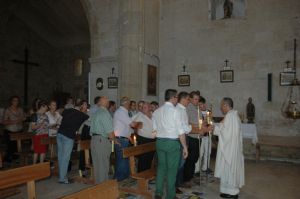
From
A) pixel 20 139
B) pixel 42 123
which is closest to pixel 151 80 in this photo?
pixel 20 139

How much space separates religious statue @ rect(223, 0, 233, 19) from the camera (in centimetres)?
1109

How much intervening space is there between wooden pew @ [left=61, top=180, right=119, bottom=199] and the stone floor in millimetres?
2492

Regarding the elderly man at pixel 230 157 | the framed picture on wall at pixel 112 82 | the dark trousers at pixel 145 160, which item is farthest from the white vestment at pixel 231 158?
the framed picture on wall at pixel 112 82

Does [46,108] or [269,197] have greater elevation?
[46,108]

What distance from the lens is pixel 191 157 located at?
6383mm

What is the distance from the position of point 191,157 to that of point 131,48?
18.2 ft

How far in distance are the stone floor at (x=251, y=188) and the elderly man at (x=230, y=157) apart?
309 millimetres

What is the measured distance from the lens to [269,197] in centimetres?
564

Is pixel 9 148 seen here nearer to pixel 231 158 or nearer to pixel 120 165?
pixel 120 165

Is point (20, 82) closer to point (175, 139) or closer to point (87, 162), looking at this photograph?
point (87, 162)

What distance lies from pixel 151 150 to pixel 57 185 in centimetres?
208

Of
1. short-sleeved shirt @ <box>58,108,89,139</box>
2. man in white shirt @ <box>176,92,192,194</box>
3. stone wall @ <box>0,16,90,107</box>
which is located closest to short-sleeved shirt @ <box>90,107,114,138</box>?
short-sleeved shirt @ <box>58,108,89,139</box>

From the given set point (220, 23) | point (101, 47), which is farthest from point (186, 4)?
point (101, 47)

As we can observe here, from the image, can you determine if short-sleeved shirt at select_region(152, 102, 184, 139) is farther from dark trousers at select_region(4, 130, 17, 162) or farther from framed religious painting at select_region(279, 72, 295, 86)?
framed religious painting at select_region(279, 72, 295, 86)
